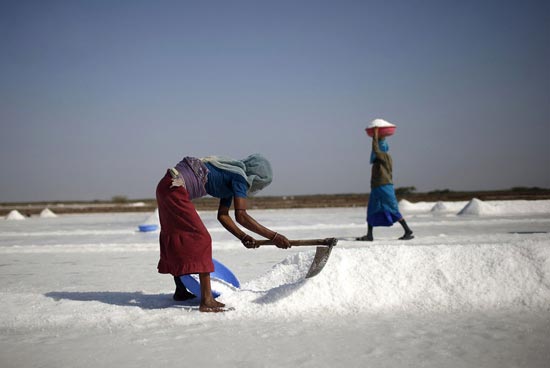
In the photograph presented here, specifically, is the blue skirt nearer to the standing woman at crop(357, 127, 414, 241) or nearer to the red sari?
the standing woman at crop(357, 127, 414, 241)

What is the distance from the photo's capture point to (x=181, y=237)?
2.89 m

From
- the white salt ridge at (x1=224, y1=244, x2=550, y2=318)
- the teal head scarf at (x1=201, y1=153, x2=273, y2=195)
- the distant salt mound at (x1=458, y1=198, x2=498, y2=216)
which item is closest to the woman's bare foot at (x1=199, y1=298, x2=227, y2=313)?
the white salt ridge at (x1=224, y1=244, x2=550, y2=318)

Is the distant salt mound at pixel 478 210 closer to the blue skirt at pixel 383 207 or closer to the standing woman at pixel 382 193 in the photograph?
the standing woman at pixel 382 193

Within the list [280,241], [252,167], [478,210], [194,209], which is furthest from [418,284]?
[478,210]

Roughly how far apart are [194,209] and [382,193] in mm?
4051

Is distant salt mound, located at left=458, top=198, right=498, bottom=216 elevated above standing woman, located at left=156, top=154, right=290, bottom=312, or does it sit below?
below

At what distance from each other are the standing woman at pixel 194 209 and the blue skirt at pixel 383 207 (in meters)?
3.65

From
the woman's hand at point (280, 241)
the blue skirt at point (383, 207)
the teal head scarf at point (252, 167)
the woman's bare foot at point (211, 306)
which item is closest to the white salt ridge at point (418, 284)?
the woman's bare foot at point (211, 306)

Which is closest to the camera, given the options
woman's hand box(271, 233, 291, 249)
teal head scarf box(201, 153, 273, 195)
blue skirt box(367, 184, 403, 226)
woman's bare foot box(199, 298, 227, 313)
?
woman's bare foot box(199, 298, 227, 313)

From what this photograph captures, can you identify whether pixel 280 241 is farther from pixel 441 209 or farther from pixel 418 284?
pixel 441 209

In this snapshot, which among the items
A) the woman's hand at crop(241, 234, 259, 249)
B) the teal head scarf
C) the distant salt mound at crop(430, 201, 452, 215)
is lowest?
the distant salt mound at crop(430, 201, 452, 215)

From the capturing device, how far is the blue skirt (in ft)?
21.0

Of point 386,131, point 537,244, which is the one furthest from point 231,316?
point 386,131

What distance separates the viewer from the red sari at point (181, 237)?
112 inches
